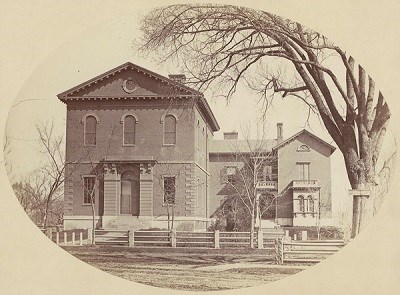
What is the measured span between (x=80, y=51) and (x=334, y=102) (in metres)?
2.46

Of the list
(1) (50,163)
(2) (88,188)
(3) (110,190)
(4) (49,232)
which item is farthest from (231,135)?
(4) (49,232)

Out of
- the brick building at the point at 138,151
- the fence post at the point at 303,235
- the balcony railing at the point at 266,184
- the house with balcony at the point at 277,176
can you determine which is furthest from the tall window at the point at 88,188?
the fence post at the point at 303,235

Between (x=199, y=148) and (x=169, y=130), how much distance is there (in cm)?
33

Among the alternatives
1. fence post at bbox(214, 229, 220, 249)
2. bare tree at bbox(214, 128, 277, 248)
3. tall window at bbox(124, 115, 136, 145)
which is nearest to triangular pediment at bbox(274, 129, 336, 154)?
bare tree at bbox(214, 128, 277, 248)

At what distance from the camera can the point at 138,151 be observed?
8109mm

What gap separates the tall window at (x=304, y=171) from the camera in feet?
26.0

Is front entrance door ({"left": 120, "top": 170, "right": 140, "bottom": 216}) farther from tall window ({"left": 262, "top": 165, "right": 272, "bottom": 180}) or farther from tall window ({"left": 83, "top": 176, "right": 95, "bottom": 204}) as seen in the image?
tall window ({"left": 262, "top": 165, "right": 272, "bottom": 180})

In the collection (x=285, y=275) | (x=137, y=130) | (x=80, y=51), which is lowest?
(x=285, y=275)

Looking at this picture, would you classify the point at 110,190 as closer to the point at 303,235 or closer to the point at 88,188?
the point at 88,188

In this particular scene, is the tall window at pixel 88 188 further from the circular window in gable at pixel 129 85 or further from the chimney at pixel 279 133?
the chimney at pixel 279 133

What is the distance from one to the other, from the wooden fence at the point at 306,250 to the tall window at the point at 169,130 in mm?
1386

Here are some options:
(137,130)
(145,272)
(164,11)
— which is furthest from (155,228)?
(164,11)

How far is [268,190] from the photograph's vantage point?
802cm

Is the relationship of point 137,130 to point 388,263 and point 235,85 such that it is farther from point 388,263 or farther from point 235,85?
point 388,263
